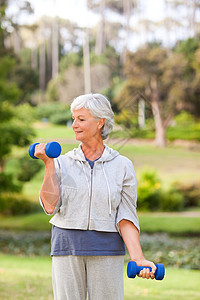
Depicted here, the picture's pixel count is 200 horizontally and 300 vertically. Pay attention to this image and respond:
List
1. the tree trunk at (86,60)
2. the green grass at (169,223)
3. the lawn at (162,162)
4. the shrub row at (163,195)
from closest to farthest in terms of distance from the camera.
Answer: the green grass at (169,223) < the shrub row at (163,195) < the lawn at (162,162) < the tree trunk at (86,60)

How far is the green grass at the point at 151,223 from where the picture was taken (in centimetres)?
1090

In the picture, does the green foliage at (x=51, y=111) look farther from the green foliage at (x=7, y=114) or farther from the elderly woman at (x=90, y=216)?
the elderly woman at (x=90, y=216)

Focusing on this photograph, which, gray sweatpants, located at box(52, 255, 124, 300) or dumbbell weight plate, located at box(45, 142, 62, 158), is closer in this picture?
dumbbell weight plate, located at box(45, 142, 62, 158)

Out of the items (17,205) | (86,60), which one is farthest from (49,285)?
(86,60)

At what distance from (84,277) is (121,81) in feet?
36.7

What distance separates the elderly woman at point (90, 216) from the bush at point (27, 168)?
33.4ft

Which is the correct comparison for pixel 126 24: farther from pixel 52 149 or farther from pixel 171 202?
pixel 52 149

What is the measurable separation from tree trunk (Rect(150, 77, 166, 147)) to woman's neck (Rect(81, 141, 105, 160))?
35.2 feet

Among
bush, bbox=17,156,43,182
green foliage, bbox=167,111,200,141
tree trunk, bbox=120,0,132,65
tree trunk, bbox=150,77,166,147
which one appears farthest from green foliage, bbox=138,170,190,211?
tree trunk, bbox=120,0,132,65

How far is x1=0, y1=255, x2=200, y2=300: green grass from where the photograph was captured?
14.4ft

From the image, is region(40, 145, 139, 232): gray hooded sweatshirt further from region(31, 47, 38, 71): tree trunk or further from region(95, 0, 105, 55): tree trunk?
region(31, 47, 38, 71): tree trunk

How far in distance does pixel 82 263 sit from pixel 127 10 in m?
11.8

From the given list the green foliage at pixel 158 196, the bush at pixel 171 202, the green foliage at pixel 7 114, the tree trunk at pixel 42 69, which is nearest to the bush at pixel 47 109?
the tree trunk at pixel 42 69

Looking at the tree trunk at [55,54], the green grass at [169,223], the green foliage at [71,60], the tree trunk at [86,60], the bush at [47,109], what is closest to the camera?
the green grass at [169,223]
